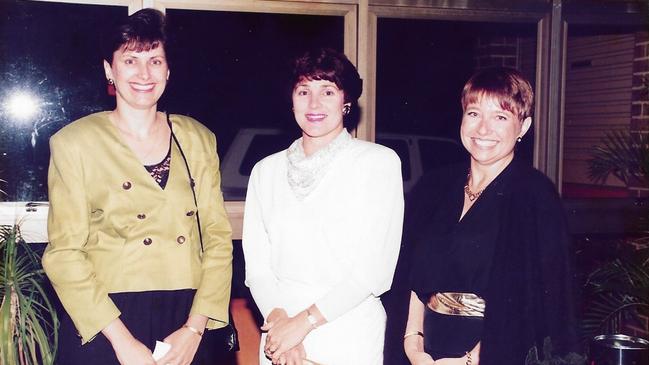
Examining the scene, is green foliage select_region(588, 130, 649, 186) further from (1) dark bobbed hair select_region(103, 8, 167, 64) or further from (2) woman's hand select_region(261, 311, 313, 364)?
(1) dark bobbed hair select_region(103, 8, 167, 64)

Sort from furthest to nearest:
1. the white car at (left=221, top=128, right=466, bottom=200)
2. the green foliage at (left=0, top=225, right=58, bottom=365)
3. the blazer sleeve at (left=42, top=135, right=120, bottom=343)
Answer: the white car at (left=221, top=128, right=466, bottom=200)
the green foliage at (left=0, top=225, right=58, bottom=365)
the blazer sleeve at (left=42, top=135, right=120, bottom=343)

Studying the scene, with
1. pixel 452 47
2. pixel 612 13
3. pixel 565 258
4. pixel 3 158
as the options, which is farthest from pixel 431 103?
pixel 565 258

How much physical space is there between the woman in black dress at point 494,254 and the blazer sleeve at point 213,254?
696 mm

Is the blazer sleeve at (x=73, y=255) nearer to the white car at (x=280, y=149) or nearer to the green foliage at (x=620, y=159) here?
the white car at (x=280, y=149)

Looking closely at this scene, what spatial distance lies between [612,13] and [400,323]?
279cm

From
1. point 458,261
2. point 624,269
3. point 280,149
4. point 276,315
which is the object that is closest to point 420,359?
point 458,261

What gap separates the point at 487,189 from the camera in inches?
87.1

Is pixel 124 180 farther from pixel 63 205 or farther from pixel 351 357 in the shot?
pixel 351 357

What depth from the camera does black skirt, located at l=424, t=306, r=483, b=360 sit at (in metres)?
2.14

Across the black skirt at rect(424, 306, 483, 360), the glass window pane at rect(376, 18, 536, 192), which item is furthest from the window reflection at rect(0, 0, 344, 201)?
the glass window pane at rect(376, 18, 536, 192)

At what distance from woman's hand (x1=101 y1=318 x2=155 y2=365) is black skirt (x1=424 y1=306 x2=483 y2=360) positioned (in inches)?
38.4

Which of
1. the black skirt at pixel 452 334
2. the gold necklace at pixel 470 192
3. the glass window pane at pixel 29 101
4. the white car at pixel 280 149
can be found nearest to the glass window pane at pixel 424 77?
the white car at pixel 280 149

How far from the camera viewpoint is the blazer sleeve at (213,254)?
2201 mm

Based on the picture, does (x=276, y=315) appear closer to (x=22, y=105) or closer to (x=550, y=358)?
(x=550, y=358)
